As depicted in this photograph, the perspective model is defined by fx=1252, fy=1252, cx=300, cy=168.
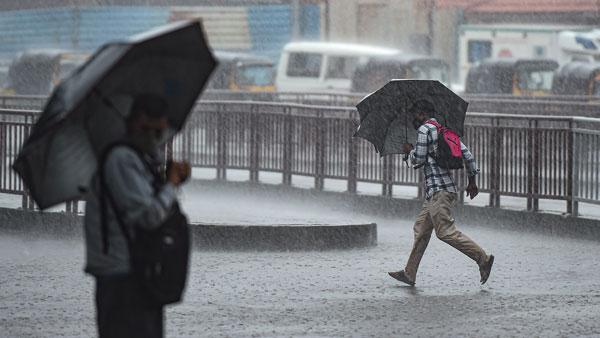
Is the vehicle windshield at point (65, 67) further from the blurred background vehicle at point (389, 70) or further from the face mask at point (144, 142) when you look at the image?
the face mask at point (144, 142)

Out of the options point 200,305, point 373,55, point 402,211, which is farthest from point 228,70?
point 200,305

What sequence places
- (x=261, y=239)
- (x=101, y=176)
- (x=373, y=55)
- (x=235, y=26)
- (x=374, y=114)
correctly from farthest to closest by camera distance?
(x=235, y=26) → (x=373, y=55) → (x=261, y=239) → (x=374, y=114) → (x=101, y=176)

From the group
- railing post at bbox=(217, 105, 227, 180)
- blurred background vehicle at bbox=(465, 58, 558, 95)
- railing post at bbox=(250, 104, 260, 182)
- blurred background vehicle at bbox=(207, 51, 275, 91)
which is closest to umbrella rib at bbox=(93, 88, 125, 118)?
railing post at bbox=(250, 104, 260, 182)

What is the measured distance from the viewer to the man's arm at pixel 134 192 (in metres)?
4.62

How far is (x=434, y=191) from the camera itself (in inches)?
378

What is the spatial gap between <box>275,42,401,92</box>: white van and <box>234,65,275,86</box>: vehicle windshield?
465mm

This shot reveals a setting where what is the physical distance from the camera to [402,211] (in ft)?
49.6

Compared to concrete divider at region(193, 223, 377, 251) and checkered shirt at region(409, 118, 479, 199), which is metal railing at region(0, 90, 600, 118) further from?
checkered shirt at region(409, 118, 479, 199)

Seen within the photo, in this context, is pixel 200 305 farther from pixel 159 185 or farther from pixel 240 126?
pixel 240 126

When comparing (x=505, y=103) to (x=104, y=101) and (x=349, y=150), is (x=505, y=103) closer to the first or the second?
(x=349, y=150)

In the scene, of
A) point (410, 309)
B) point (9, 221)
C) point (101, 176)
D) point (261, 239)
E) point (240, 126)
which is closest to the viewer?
point (101, 176)

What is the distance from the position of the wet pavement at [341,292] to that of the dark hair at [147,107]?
2972mm

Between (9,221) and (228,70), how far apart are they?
69.4 feet

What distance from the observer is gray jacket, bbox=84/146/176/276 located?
463 cm
